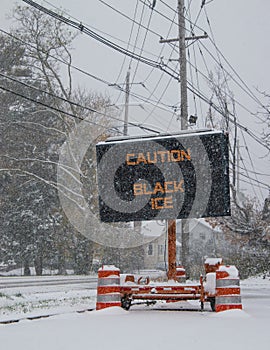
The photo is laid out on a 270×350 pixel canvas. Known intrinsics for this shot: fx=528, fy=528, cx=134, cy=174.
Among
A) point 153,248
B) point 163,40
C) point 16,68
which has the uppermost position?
point 16,68

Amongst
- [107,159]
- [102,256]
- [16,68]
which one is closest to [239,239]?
[102,256]

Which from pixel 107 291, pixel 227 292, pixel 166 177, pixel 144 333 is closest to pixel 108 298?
pixel 107 291

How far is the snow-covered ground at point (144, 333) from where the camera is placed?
5.51 m

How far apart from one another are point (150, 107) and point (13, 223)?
1650 centimetres

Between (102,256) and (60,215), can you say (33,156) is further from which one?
(102,256)

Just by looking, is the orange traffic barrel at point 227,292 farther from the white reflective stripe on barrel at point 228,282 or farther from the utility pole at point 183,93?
the utility pole at point 183,93

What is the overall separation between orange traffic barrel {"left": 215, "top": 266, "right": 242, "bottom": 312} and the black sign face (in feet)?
4.25

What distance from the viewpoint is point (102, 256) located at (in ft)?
125

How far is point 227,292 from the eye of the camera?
8.34 m

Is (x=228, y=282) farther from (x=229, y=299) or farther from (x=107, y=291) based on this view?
(x=107, y=291)

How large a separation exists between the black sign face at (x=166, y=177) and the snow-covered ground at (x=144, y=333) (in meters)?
2.11

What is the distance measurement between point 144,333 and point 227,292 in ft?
7.95

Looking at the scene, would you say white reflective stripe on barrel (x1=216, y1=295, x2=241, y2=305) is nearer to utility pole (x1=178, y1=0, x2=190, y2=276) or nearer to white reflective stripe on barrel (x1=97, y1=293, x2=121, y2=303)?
Result: white reflective stripe on barrel (x1=97, y1=293, x2=121, y2=303)

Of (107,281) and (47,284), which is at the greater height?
(107,281)
